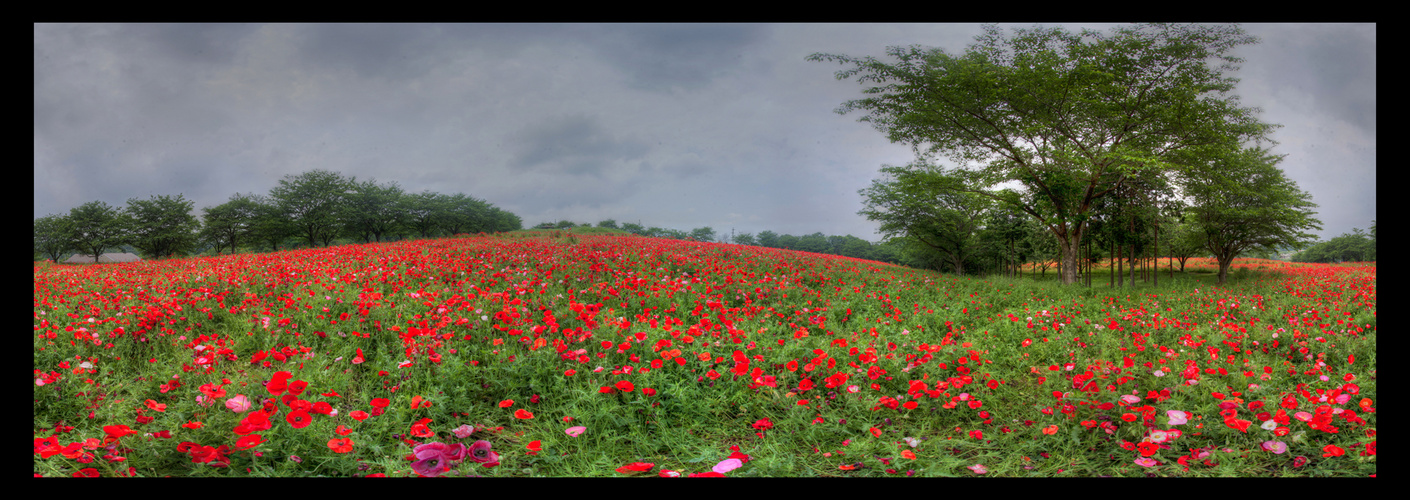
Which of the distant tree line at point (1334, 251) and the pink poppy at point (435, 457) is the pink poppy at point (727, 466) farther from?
the distant tree line at point (1334, 251)

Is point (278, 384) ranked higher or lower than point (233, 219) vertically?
lower

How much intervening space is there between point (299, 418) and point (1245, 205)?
24.1 meters

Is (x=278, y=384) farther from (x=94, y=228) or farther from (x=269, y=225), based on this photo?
(x=94, y=228)

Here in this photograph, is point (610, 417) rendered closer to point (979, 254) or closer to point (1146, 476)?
point (1146, 476)

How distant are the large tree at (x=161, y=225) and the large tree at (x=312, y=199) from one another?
6474 millimetres

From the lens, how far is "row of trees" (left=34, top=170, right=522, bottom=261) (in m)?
26.0

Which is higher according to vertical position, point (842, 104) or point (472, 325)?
point (842, 104)

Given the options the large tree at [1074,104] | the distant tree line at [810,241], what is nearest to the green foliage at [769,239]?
the distant tree line at [810,241]

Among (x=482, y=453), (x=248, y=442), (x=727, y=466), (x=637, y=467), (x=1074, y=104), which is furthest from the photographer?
(x=1074, y=104)

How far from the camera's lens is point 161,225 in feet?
89.8

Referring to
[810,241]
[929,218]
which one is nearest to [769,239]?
[810,241]

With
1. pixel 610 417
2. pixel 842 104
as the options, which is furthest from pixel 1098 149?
pixel 610 417
